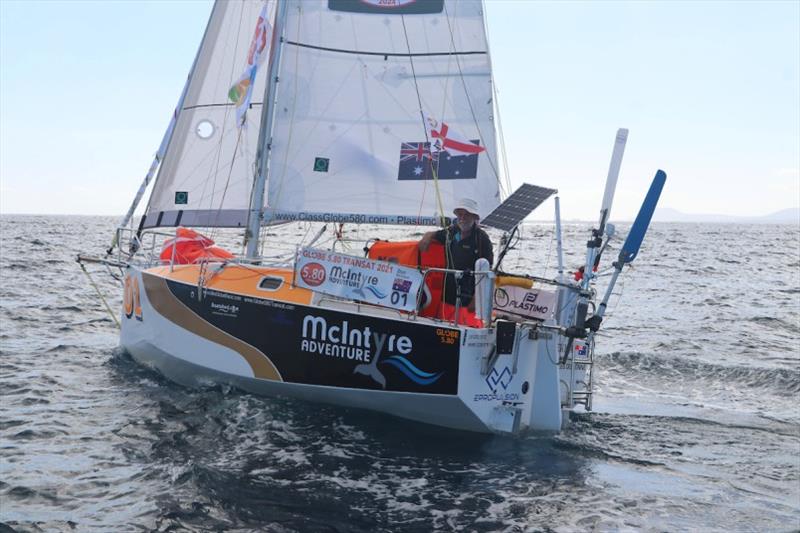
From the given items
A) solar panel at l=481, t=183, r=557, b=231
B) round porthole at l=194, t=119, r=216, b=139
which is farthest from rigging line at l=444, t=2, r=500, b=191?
round porthole at l=194, t=119, r=216, b=139

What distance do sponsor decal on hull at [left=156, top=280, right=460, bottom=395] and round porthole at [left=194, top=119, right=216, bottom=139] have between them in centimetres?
347

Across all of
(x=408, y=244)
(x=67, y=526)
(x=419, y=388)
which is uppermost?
(x=408, y=244)

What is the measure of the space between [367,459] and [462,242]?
2820mm

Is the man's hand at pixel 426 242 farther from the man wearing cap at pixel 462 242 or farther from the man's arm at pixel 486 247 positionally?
the man's arm at pixel 486 247

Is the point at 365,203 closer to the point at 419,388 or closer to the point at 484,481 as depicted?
the point at 419,388

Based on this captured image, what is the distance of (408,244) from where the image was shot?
31.6ft

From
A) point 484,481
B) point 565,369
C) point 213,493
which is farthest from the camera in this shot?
point 565,369

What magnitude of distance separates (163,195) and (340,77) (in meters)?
3.19

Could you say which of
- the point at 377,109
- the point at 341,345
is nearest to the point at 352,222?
the point at 377,109

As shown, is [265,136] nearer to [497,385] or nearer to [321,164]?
[321,164]

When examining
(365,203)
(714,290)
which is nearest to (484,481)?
(365,203)

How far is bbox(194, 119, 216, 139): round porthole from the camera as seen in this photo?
12.0 meters

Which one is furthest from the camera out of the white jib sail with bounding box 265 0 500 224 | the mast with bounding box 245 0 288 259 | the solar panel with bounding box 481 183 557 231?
the white jib sail with bounding box 265 0 500 224

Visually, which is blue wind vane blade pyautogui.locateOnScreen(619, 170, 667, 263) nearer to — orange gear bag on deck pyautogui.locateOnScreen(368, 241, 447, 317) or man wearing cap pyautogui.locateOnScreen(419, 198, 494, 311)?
man wearing cap pyautogui.locateOnScreen(419, 198, 494, 311)
